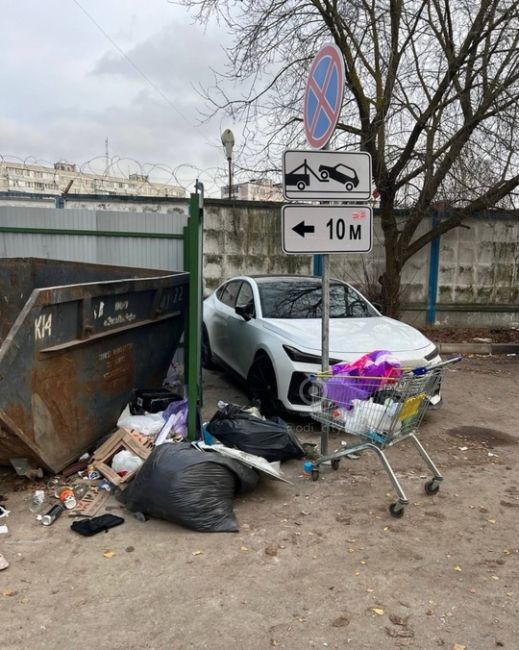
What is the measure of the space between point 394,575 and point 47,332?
2.60 metres

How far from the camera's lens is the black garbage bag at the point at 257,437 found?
4.26 metres

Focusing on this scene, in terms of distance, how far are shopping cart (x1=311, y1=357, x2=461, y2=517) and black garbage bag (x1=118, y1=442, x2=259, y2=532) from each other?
0.86m

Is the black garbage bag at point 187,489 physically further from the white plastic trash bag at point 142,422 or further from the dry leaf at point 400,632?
the dry leaf at point 400,632

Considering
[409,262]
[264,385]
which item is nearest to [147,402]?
[264,385]

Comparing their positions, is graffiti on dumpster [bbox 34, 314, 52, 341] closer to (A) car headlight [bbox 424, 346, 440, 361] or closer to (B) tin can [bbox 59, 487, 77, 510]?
(B) tin can [bbox 59, 487, 77, 510]

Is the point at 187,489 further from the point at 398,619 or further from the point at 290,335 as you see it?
the point at 290,335

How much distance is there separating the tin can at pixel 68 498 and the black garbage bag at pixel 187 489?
324mm

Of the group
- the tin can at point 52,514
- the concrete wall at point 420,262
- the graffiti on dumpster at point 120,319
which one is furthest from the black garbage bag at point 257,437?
the concrete wall at point 420,262

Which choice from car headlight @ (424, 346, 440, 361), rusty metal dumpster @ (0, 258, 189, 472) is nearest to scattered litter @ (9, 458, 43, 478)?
rusty metal dumpster @ (0, 258, 189, 472)

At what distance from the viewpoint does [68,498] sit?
3662mm

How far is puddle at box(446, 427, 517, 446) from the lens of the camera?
5125 mm

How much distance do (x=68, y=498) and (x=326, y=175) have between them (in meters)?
2.96

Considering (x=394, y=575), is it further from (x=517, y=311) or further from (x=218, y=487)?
(x=517, y=311)

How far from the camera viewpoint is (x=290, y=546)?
325 centimetres
